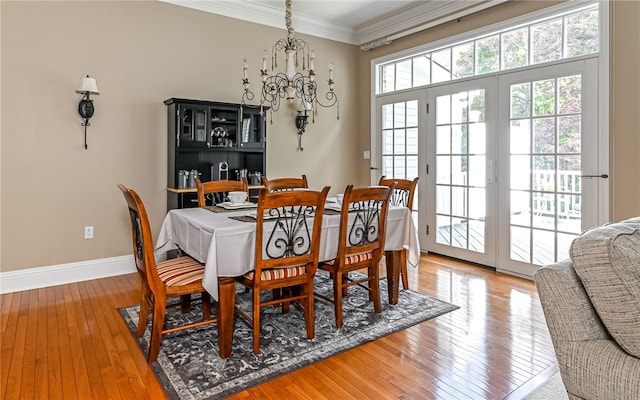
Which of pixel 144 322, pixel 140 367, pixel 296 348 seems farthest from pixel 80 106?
pixel 296 348

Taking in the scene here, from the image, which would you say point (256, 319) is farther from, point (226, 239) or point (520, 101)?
point (520, 101)

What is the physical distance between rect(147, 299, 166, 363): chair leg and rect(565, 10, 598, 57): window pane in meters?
3.90

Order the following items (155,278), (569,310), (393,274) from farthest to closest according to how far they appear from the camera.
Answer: (393,274)
(155,278)
(569,310)

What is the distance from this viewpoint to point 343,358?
2.35 meters

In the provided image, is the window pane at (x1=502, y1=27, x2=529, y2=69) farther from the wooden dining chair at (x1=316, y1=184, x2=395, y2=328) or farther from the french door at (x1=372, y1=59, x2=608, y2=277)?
the wooden dining chair at (x1=316, y1=184, x2=395, y2=328)

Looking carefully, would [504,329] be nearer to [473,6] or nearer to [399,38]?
[473,6]

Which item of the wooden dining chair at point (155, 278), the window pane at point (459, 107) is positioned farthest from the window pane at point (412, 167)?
the wooden dining chair at point (155, 278)

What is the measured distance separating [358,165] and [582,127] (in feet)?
10.0

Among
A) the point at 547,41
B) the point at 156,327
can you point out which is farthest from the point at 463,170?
the point at 156,327

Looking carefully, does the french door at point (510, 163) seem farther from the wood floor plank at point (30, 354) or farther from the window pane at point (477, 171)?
the wood floor plank at point (30, 354)

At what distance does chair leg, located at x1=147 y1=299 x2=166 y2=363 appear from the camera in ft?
7.35

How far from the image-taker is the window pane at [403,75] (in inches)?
207

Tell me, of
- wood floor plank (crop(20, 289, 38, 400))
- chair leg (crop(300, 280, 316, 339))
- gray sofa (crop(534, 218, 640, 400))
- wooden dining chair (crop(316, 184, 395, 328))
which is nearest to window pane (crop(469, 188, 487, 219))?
wooden dining chair (crop(316, 184, 395, 328))

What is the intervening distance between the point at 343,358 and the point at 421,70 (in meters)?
3.91
